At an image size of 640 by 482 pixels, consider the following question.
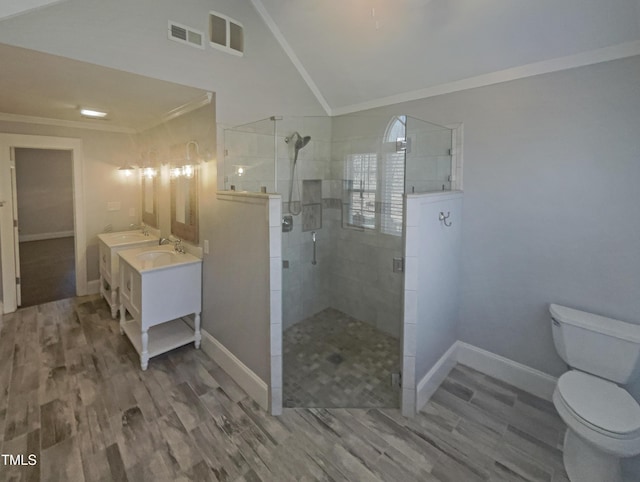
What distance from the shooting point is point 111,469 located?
1770mm

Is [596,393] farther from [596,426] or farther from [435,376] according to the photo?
[435,376]

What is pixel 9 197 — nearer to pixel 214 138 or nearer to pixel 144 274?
pixel 144 274

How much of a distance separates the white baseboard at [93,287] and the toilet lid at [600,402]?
17.2ft

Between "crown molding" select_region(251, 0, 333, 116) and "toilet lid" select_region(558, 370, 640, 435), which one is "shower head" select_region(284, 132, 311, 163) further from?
"toilet lid" select_region(558, 370, 640, 435)

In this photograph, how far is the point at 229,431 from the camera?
6.77 ft

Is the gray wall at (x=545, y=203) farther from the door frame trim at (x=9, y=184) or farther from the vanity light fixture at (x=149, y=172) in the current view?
the door frame trim at (x=9, y=184)

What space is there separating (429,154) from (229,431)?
8.45ft

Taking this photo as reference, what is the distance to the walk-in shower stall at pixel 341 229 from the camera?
8.44 feet

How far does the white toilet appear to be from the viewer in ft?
5.14

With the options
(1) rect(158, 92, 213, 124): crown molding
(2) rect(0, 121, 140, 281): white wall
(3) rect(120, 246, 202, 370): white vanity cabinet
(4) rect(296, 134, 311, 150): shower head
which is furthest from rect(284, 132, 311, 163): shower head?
(2) rect(0, 121, 140, 281): white wall

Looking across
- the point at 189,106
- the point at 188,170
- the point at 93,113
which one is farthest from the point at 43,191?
the point at 189,106

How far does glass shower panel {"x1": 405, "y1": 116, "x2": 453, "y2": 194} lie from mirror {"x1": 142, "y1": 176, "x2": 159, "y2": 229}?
3115 mm

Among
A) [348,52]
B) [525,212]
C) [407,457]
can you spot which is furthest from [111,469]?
[348,52]

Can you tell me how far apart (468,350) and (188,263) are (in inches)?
105
